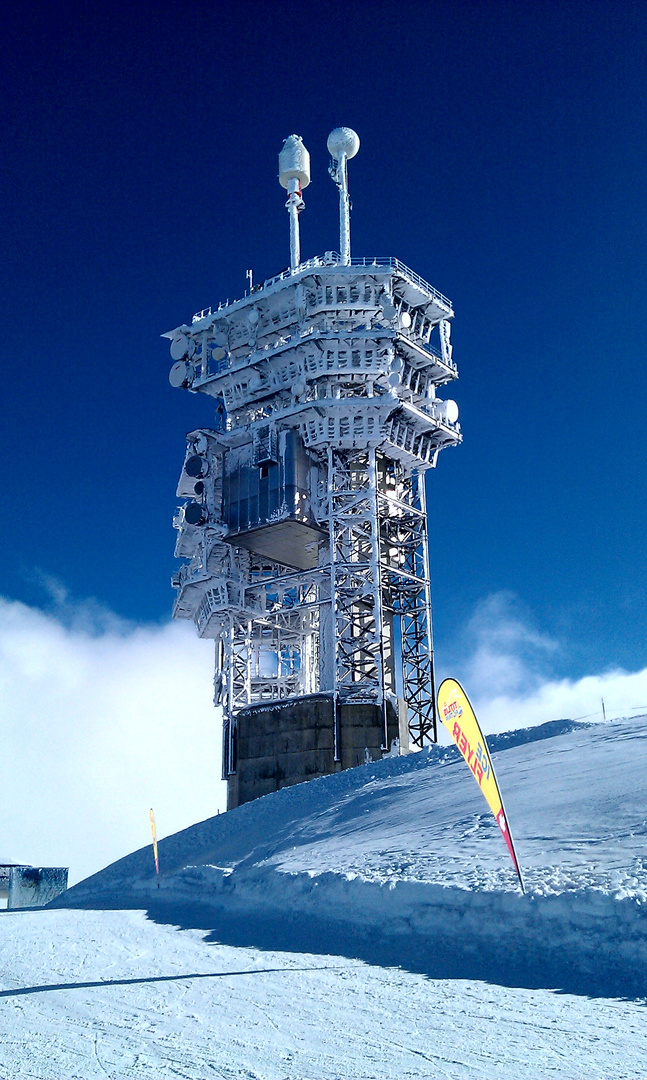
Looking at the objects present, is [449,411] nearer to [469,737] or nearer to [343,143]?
[343,143]

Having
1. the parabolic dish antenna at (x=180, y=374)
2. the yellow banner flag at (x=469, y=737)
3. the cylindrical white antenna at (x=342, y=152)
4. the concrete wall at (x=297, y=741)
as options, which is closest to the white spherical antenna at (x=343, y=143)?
the cylindrical white antenna at (x=342, y=152)

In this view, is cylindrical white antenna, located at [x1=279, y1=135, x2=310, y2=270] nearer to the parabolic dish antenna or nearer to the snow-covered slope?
the parabolic dish antenna

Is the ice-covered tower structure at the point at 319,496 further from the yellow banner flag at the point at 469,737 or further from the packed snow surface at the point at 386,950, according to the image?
the yellow banner flag at the point at 469,737

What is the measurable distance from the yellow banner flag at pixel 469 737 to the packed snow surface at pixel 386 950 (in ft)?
4.17

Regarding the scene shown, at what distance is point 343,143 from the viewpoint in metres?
57.8

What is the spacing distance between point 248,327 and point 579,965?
47.2m

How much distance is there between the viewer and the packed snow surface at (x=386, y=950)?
8570mm

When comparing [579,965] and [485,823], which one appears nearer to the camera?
[579,965]

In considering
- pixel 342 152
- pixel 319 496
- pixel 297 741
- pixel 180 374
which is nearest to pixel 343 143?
pixel 342 152

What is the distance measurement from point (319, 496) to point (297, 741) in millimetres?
13441

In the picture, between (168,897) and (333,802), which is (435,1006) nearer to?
(168,897)

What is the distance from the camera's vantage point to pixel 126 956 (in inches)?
570

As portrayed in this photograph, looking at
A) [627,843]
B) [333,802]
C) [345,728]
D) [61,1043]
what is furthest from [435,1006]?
[345,728]

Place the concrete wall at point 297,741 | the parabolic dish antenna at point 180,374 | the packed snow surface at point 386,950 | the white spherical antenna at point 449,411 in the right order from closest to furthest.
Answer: the packed snow surface at point 386,950
the concrete wall at point 297,741
the white spherical antenna at point 449,411
the parabolic dish antenna at point 180,374
